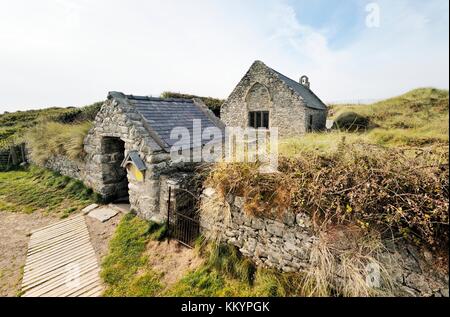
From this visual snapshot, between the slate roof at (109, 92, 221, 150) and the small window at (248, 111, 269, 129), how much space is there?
26.7 ft

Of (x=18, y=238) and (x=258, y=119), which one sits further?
(x=258, y=119)

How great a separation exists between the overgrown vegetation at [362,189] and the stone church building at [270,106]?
37.1 feet

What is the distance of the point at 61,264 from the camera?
16.8 ft

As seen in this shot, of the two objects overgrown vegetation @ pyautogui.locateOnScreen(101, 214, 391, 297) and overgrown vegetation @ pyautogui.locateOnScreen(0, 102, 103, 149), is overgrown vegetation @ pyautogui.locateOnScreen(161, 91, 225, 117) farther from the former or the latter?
overgrown vegetation @ pyautogui.locateOnScreen(101, 214, 391, 297)

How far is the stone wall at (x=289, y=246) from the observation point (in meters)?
2.90

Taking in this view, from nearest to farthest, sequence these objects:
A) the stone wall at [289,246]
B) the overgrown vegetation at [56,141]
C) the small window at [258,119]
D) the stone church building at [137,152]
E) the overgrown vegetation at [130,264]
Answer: the stone wall at [289,246], the overgrown vegetation at [130,264], the stone church building at [137,152], the overgrown vegetation at [56,141], the small window at [258,119]

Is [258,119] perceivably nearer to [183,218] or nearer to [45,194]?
[183,218]

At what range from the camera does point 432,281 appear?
2.86m

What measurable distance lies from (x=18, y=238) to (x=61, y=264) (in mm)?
2369

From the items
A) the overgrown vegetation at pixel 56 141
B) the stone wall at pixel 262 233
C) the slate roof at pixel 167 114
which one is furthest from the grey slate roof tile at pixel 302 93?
the overgrown vegetation at pixel 56 141

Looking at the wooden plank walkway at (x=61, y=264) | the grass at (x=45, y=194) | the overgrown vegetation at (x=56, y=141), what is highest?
the overgrown vegetation at (x=56, y=141)

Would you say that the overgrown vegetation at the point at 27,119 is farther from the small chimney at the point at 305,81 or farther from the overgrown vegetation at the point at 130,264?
the small chimney at the point at 305,81

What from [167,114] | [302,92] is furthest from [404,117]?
[167,114]
